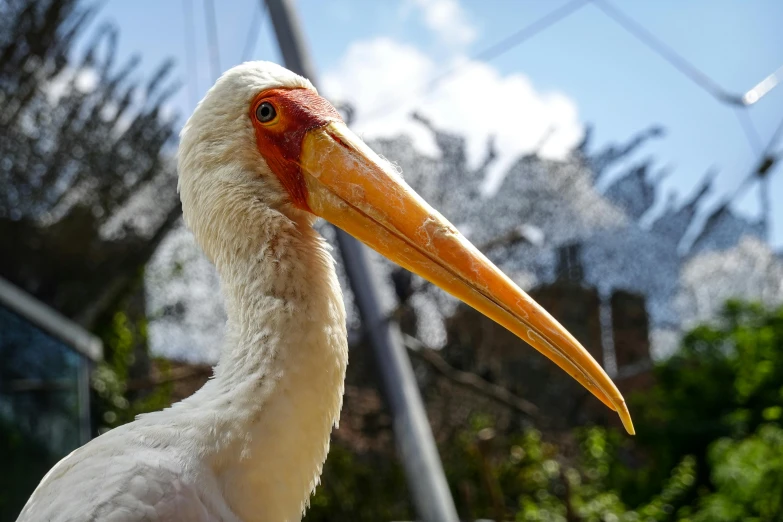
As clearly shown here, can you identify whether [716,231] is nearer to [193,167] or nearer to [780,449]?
[780,449]

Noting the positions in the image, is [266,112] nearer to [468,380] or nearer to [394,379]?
[394,379]

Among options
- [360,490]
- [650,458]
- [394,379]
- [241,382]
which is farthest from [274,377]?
[650,458]

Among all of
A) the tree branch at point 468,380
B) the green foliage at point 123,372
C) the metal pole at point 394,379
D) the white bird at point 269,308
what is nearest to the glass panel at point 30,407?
the green foliage at point 123,372

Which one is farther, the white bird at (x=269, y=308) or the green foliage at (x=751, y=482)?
the green foliage at (x=751, y=482)

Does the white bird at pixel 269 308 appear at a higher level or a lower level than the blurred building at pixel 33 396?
higher

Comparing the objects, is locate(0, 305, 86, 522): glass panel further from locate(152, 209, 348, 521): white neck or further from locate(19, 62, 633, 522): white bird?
locate(152, 209, 348, 521): white neck

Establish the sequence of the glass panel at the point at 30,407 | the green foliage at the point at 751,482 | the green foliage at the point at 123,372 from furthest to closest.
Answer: the green foliage at the point at 123,372 → the glass panel at the point at 30,407 → the green foliage at the point at 751,482

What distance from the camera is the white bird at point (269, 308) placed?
151 cm

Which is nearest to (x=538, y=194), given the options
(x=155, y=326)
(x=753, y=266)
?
(x=753, y=266)

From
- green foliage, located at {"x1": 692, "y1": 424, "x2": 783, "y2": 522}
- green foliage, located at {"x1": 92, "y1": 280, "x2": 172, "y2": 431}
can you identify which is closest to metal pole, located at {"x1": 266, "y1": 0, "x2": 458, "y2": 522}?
green foliage, located at {"x1": 692, "y1": 424, "x2": 783, "y2": 522}

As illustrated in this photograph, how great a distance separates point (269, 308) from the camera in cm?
163

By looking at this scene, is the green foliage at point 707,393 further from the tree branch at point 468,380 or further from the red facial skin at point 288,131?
the red facial skin at point 288,131

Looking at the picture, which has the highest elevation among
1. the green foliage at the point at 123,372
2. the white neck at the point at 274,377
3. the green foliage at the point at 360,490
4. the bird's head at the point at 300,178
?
the bird's head at the point at 300,178

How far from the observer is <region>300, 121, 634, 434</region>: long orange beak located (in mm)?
1555
